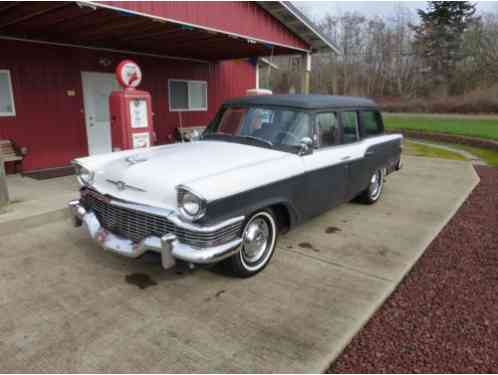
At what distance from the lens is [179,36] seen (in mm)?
7863

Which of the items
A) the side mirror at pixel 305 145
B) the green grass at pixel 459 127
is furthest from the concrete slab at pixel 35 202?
the green grass at pixel 459 127

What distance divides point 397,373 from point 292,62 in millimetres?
47120

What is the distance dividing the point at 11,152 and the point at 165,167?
19.1ft

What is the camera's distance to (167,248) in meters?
2.90

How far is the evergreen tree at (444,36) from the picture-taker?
135 ft

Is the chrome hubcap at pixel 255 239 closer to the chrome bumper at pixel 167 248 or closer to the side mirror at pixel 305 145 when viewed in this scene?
the chrome bumper at pixel 167 248

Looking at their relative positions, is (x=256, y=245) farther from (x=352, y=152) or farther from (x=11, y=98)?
(x=11, y=98)

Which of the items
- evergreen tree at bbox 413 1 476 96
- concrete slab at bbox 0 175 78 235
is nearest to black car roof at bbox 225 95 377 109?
concrete slab at bbox 0 175 78 235

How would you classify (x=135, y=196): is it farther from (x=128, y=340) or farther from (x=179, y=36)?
(x=179, y=36)

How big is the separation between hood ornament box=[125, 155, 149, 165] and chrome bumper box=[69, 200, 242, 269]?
0.68 m

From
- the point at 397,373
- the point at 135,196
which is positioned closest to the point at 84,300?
the point at 135,196

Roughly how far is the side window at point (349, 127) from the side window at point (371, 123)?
250mm

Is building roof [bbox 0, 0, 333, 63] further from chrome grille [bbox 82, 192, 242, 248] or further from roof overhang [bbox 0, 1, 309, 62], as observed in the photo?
chrome grille [bbox 82, 192, 242, 248]

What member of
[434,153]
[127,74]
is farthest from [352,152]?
[434,153]
